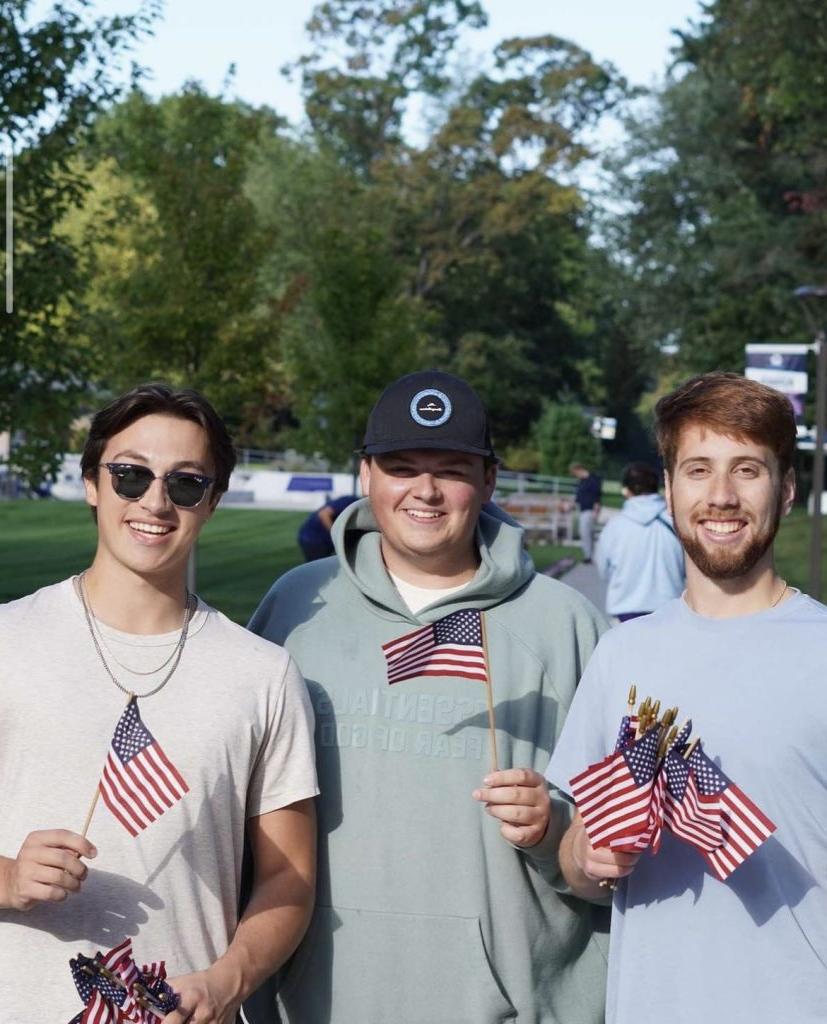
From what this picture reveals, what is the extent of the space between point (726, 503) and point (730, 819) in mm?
670

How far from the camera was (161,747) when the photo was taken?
10.6ft

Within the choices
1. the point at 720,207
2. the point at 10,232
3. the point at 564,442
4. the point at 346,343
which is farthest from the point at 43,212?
the point at 564,442

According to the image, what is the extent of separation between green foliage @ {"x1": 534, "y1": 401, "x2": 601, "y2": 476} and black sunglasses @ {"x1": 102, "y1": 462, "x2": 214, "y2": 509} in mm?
58800

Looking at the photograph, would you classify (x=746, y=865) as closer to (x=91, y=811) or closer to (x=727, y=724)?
(x=727, y=724)

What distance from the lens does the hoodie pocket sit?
3.74 meters

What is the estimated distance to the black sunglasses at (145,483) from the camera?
3.49 metres

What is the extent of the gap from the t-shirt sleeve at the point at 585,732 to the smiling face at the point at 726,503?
0.34 m

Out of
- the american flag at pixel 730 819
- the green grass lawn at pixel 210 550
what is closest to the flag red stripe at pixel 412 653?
the american flag at pixel 730 819

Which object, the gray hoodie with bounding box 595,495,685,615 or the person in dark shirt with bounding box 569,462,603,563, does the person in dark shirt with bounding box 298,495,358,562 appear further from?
the person in dark shirt with bounding box 569,462,603,563

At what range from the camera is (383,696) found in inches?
152

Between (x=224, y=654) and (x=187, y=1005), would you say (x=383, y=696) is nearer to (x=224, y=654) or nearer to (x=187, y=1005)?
(x=224, y=654)

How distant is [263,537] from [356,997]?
29.6 meters

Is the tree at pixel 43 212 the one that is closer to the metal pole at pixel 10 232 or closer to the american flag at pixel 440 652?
the metal pole at pixel 10 232

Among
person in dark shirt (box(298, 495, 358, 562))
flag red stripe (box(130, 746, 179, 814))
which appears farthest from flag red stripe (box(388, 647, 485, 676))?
person in dark shirt (box(298, 495, 358, 562))
